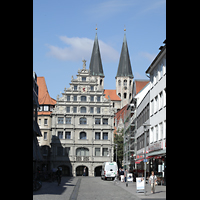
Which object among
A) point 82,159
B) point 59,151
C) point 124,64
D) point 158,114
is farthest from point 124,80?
point 158,114

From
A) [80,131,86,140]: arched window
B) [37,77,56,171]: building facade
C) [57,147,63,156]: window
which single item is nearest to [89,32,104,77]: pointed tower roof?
[37,77,56,171]: building facade

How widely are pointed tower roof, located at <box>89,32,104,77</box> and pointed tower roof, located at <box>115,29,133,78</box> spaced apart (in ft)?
24.7

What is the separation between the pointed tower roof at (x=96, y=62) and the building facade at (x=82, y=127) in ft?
199

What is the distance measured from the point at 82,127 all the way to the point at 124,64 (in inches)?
2869

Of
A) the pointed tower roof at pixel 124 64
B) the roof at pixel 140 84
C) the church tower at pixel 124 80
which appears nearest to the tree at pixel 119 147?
the roof at pixel 140 84

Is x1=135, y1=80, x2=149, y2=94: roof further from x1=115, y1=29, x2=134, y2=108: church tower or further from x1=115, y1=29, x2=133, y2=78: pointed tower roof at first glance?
x1=115, y1=29, x2=134, y2=108: church tower

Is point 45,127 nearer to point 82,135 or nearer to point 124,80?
point 82,135

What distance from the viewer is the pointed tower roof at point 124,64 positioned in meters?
150

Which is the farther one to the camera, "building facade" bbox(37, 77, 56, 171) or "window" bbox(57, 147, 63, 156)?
"building facade" bbox(37, 77, 56, 171)

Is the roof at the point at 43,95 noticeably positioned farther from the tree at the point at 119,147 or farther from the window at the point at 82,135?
the tree at the point at 119,147

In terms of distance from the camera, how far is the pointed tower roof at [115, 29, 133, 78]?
491ft
